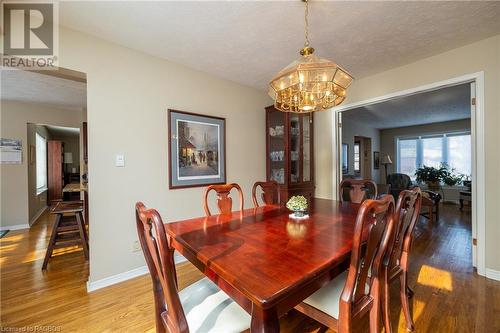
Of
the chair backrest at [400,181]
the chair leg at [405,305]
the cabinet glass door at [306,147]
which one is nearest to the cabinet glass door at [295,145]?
the cabinet glass door at [306,147]

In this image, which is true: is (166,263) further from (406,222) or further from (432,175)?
(432,175)

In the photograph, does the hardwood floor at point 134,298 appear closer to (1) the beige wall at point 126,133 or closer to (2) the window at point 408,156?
(1) the beige wall at point 126,133

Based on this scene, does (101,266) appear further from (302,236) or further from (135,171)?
(302,236)

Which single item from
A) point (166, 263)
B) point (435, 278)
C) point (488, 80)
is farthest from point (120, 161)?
point (488, 80)

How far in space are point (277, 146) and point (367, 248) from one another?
2599 millimetres

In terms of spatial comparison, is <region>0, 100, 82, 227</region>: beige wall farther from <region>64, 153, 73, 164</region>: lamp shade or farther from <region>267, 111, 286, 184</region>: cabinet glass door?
<region>267, 111, 286, 184</region>: cabinet glass door

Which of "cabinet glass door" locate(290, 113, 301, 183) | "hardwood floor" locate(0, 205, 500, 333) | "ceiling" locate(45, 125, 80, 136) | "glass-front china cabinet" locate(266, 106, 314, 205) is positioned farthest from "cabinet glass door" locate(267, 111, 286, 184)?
"ceiling" locate(45, 125, 80, 136)

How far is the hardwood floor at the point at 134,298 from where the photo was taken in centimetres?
154

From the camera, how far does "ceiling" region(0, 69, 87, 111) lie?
2.80 m

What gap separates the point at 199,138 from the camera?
2766 millimetres

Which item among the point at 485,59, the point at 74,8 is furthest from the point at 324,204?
the point at 74,8

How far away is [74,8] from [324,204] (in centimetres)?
273

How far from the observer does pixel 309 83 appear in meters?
1.49

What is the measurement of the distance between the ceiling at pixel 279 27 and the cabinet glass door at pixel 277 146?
1.01 metres
